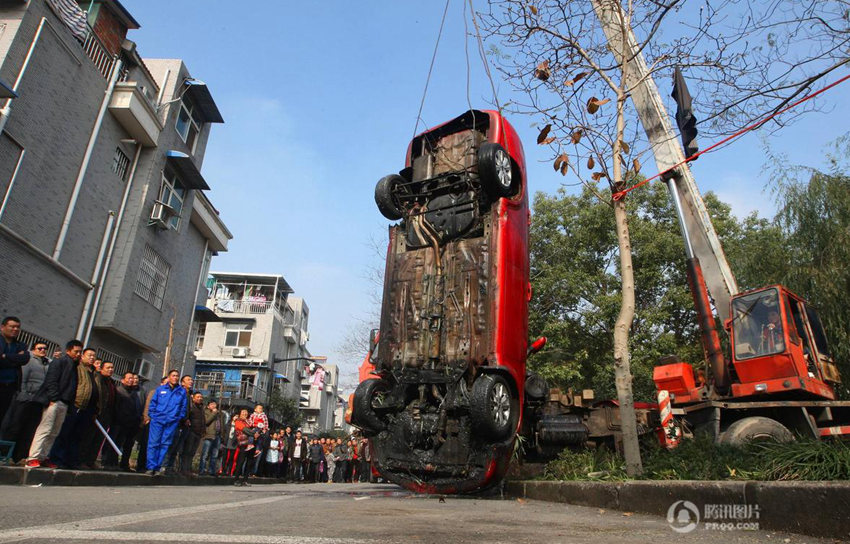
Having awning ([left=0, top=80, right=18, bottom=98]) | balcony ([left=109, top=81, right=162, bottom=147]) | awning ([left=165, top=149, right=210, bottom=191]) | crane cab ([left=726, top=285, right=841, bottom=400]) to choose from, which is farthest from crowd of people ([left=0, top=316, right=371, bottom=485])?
awning ([left=165, top=149, right=210, bottom=191])

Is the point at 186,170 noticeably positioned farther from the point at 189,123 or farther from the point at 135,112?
the point at 135,112

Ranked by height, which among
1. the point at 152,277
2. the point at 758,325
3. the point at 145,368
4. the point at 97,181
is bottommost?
the point at 758,325

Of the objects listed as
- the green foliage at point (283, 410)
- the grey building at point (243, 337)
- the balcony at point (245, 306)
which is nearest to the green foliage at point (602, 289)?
the grey building at point (243, 337)

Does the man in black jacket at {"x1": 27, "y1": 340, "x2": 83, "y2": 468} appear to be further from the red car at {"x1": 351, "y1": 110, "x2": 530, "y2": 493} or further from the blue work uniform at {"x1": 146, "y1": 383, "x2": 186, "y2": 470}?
the red car at {"x1": 351, "y1": 110, "x2": 530, "y2": 493}

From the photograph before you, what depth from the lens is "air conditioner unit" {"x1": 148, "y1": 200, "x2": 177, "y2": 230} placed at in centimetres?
1633

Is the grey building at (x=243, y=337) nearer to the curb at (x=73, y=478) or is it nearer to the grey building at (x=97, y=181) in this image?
the grey building at (x=97, y=181)

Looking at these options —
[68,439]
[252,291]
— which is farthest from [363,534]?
[252,291]

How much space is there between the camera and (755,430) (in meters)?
8.00

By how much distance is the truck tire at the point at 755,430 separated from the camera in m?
7.82

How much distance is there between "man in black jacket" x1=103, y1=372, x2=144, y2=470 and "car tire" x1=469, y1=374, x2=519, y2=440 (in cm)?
617

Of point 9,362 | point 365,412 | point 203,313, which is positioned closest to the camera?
point 9,362

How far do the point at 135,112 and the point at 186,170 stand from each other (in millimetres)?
3645

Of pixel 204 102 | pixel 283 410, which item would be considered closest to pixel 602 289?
pixel 204 102

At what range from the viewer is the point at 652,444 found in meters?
9.27
